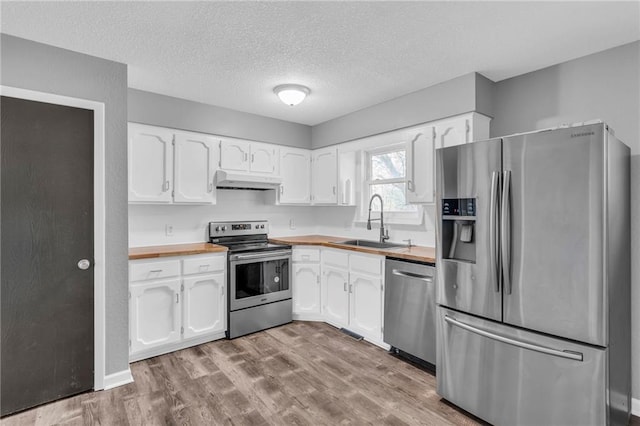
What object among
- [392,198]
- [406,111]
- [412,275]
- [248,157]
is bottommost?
[412,275]

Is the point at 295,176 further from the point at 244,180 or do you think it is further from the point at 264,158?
the point at 244,180

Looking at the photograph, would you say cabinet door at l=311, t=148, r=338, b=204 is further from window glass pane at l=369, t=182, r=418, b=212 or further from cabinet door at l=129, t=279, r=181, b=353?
cabinet door at l=129, t=279, r=181, b=353

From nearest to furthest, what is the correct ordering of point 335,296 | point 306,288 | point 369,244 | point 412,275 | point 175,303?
Result: point 412,275 → point 175,303 → point 335,296 → point 306,288 → point 369,244

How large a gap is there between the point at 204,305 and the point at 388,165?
2.51m

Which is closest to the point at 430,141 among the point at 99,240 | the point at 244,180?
the point at 244,180

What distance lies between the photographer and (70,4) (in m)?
1.82

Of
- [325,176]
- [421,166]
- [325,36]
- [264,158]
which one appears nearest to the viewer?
[325,36]

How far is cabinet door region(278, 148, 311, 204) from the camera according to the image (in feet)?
13.8

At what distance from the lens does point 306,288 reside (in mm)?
3727

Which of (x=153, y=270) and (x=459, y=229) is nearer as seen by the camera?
(x=459, y=229)

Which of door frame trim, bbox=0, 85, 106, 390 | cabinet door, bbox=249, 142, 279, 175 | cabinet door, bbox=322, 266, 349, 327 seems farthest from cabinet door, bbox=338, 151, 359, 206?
door frame trim, bbox=0, 85, 106, 390

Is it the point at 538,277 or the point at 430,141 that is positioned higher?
the point at 430,141

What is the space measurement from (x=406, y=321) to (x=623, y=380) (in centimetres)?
Result: 135

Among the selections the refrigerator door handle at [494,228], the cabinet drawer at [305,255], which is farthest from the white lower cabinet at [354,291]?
the refrigerator door handle at [494,228]
